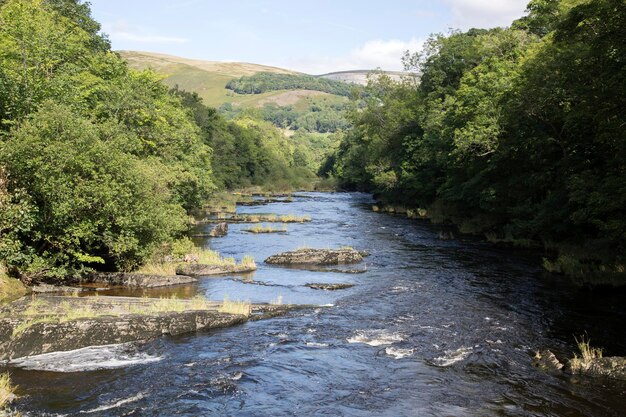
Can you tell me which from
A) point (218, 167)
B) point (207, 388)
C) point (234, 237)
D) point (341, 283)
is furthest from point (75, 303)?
point (218, 167)

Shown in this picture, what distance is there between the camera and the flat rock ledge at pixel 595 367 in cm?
1612

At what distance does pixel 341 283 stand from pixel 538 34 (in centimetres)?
4195

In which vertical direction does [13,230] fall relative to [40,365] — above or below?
above

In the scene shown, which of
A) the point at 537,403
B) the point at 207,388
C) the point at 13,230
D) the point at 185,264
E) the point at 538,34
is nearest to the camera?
the point at 537,403

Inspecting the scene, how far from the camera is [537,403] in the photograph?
14195 mm

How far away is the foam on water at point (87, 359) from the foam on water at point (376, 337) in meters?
7.21

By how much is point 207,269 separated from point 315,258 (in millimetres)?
7728

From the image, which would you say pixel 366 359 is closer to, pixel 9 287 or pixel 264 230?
pixel 9 287

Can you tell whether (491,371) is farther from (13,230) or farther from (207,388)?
(13,230)

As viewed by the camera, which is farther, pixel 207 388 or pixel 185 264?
pixel 185 264

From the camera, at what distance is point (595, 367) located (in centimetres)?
1634

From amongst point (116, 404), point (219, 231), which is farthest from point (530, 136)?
point (116, 404)

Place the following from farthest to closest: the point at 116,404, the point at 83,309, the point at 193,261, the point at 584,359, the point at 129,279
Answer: the point at 193,261
the point at 129,279
the point at 83,309
the point at 584,359
the point at 116,404

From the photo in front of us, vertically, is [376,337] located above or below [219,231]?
above
